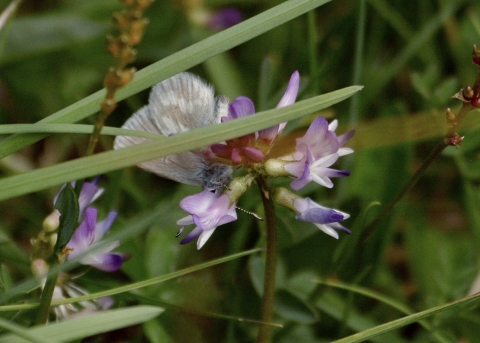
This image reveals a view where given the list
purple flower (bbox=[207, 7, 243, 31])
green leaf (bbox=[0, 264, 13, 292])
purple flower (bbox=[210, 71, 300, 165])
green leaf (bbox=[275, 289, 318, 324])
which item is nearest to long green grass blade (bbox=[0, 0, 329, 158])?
purple flower (bbox=[210, 71, 300, 165])

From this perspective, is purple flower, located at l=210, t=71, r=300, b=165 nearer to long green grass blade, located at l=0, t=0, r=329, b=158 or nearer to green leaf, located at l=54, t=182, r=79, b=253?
long green grass blade, located at l=0, t=0, r=329, b=158

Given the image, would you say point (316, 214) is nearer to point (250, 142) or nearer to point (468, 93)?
point (250, 142)

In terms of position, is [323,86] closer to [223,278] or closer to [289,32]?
[289,32]

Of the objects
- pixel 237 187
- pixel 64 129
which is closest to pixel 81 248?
pixel 64 129

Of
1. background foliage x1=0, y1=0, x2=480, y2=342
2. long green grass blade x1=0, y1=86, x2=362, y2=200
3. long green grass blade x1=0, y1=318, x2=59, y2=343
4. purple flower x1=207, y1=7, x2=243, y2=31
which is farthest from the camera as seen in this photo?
purple flower x1=207, y1=7, x2=243, y2=31

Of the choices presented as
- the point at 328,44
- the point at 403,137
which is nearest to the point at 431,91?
the point at 403,137
